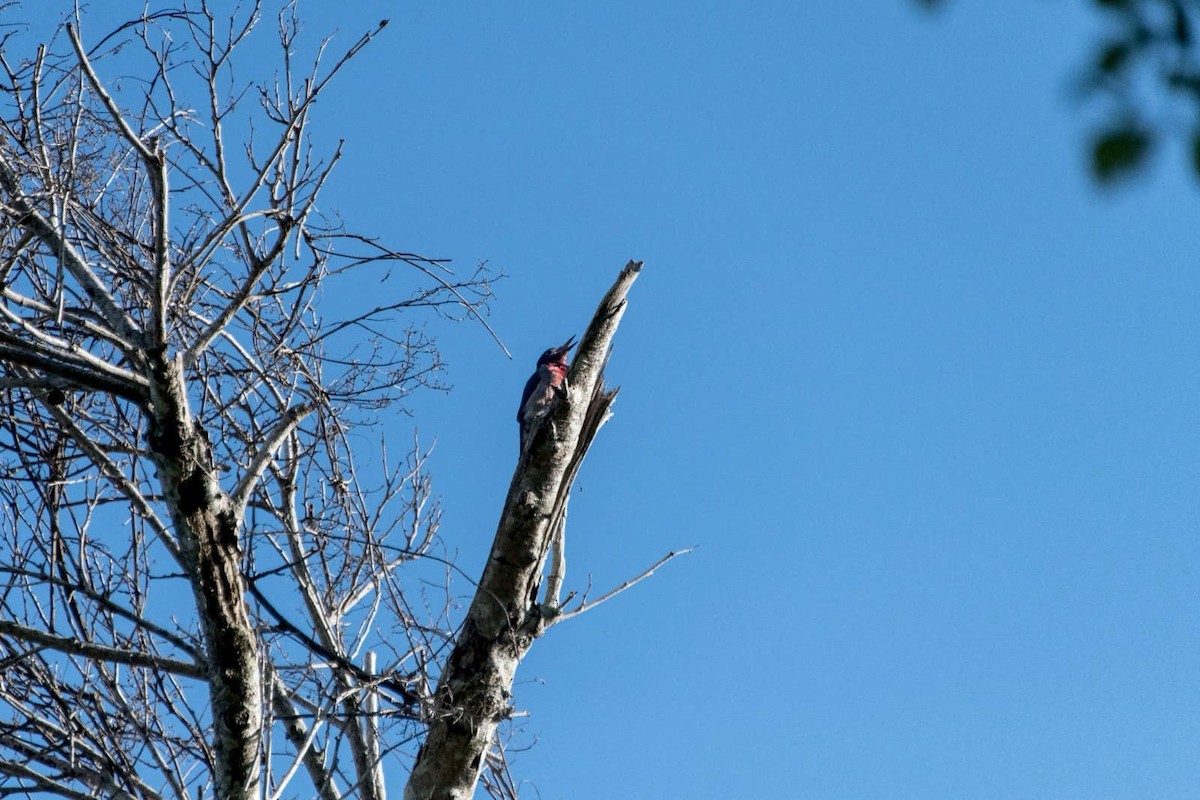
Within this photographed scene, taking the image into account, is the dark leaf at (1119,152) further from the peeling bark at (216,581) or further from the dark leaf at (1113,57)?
the peeling bark at (216,581)

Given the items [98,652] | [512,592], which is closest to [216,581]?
[98,652]

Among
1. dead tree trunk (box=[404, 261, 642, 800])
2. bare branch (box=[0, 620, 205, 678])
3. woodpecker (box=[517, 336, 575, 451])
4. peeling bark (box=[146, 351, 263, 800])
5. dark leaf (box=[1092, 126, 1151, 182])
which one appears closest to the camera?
dark leaf (box=[1092, 126, 1151, 182])

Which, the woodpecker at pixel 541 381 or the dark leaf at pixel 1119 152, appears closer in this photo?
the dark leaf at pixel 1119 152

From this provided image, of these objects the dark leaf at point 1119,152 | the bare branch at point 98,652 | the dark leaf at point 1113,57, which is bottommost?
the dark leaf at point 1119,152

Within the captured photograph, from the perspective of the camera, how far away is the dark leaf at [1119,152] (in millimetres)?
1249

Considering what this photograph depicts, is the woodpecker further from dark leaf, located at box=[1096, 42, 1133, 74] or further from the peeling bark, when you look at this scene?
dark leaf, located at box=[1096, 42, 1133, 74]

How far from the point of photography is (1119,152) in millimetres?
1256

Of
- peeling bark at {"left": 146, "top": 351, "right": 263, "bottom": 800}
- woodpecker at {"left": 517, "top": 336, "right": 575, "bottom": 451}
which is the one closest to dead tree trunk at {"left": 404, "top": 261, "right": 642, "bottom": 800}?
peeling bark at {"left": 146, "top": 351, "right": 263, "bottom": 800}

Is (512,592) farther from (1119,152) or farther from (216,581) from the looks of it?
(1119,152)

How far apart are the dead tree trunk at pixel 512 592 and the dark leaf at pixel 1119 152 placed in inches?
118

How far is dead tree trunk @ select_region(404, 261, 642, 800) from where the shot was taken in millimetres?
3865

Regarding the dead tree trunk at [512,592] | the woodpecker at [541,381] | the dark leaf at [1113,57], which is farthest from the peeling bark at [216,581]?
the woodpecker at [541,381]

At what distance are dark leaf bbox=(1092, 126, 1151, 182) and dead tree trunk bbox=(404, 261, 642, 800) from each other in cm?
300

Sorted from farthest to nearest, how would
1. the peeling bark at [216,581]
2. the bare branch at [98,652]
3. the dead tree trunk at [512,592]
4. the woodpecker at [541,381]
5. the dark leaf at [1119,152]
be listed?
the woodpecker at [541,381] → the dead tree trunk at [512,592] → the bare branch at [98,652] → the peeling bark at [216,581] → the dark leaf at [1119,152]
